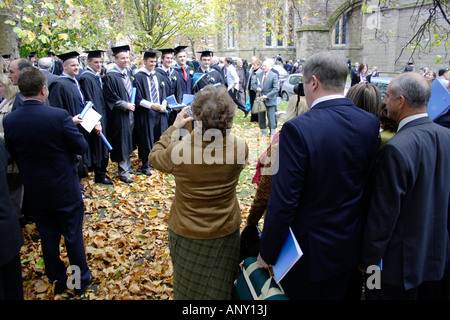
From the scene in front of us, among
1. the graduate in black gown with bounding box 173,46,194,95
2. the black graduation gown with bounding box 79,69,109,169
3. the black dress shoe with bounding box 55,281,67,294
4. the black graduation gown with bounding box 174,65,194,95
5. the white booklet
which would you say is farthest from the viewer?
the black graduation gown with bounding box 174,65,194,95

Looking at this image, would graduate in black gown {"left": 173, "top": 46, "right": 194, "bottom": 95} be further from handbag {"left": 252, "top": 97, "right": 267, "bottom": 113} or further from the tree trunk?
the tree trunk

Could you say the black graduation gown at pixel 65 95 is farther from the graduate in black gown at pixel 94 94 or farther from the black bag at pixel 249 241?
the black bag at pixel 249 241

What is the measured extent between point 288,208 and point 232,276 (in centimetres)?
98

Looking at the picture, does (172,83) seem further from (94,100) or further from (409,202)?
(409,202)

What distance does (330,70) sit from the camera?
2059 mm

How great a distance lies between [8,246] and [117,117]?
15.1 feet

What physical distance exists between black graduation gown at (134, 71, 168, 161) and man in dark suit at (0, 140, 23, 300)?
4664mm

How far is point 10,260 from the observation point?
253cm

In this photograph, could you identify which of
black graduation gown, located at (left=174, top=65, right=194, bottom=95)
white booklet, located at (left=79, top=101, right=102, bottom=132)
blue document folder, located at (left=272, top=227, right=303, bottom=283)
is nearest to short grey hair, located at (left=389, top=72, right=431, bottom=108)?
blue document folder, located at (left=272, top=227, right=303, bottom=283)

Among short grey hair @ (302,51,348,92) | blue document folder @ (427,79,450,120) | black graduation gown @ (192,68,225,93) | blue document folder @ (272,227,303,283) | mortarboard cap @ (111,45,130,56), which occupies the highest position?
mortarboard cap @ (111,45,130,56)

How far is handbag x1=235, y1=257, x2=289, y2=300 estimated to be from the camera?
2232 mm

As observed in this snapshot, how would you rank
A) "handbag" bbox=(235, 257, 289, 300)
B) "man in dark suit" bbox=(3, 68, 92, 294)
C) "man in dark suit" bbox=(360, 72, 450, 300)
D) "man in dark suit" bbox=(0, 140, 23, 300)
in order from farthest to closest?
1. "man in dark suit" bbox=(3, 68, 92, 294)
2. "man in dark suit" bbox=(0, 140, 23, 300)
3. "handbag" bbox=(235, 257, 289, 300)
4. "man in dark suit" bbox=(360, 72, 450, 300)

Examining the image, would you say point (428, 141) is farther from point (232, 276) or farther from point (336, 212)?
point (232, 276)
